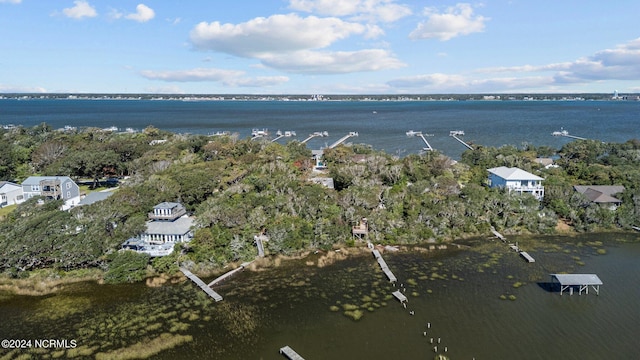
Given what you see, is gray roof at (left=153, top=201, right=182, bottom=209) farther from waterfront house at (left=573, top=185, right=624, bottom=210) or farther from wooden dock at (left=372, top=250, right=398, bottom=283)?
waterfront house at (left=573, top=185, right=624, bottom=210)

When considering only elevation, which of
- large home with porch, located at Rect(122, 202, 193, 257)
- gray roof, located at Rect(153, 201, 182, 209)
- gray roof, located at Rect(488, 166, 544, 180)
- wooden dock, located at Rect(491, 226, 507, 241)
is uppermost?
gray roof, located at Rect(488, 166, 544, 180)

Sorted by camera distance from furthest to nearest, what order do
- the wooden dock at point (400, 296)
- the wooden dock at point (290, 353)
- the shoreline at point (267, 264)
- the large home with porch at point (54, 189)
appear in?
the large home with porch at point (54, 189) → the shoreline at point (267, 264) → the wooden dock at point (400, 296) → the wooden dock at point (290, 353)

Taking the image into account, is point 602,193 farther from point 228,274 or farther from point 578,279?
point 228,274

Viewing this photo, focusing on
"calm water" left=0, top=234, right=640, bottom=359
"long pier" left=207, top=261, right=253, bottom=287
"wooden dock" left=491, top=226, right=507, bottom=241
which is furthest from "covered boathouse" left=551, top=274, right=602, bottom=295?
"long pier" left=207, top=261, right=253, bottom=287

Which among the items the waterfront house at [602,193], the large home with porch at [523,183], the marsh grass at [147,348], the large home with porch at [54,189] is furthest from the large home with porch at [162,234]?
the waterfront house at [602,193]

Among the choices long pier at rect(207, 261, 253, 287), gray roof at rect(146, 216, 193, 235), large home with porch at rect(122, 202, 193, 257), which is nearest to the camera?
long pier at rect(207, 261, 253, 287)

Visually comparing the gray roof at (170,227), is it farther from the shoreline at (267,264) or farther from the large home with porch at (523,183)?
the large home with porch at (523,183)

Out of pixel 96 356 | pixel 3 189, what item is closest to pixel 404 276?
pixel 96 356
